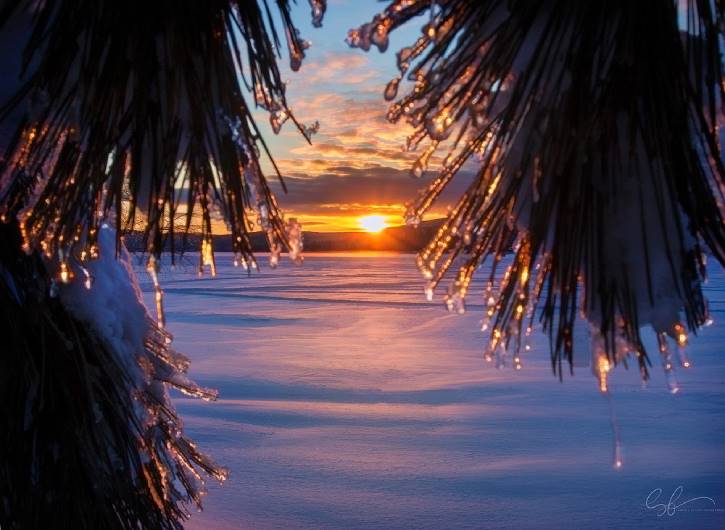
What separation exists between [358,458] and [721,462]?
2.00m

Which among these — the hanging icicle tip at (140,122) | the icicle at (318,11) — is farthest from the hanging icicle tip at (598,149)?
the hanging icicle tip at (140,122)

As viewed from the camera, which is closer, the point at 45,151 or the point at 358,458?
the point at 45,151

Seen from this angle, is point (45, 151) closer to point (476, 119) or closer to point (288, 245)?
point (288, 245)

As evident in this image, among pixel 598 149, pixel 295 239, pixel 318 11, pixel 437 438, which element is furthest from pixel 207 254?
pixel 437 438

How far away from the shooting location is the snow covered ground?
10.8 ft

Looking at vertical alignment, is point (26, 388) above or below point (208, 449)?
above

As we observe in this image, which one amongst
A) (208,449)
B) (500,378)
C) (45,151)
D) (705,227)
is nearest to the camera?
(705,227)

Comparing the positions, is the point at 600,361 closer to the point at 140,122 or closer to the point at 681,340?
the point at 681,340

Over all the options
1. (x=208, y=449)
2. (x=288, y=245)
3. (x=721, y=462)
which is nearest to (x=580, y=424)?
(x=721, y=462)

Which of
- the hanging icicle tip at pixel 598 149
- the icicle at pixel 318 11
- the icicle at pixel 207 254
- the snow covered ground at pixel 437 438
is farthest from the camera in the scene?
the snow covered ground at pixel 437 438

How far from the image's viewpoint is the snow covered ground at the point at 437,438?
3277 mm

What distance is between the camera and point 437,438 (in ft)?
14.3

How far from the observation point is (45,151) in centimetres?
95

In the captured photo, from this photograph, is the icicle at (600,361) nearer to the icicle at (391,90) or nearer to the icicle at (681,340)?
the icicle at (681,340)
